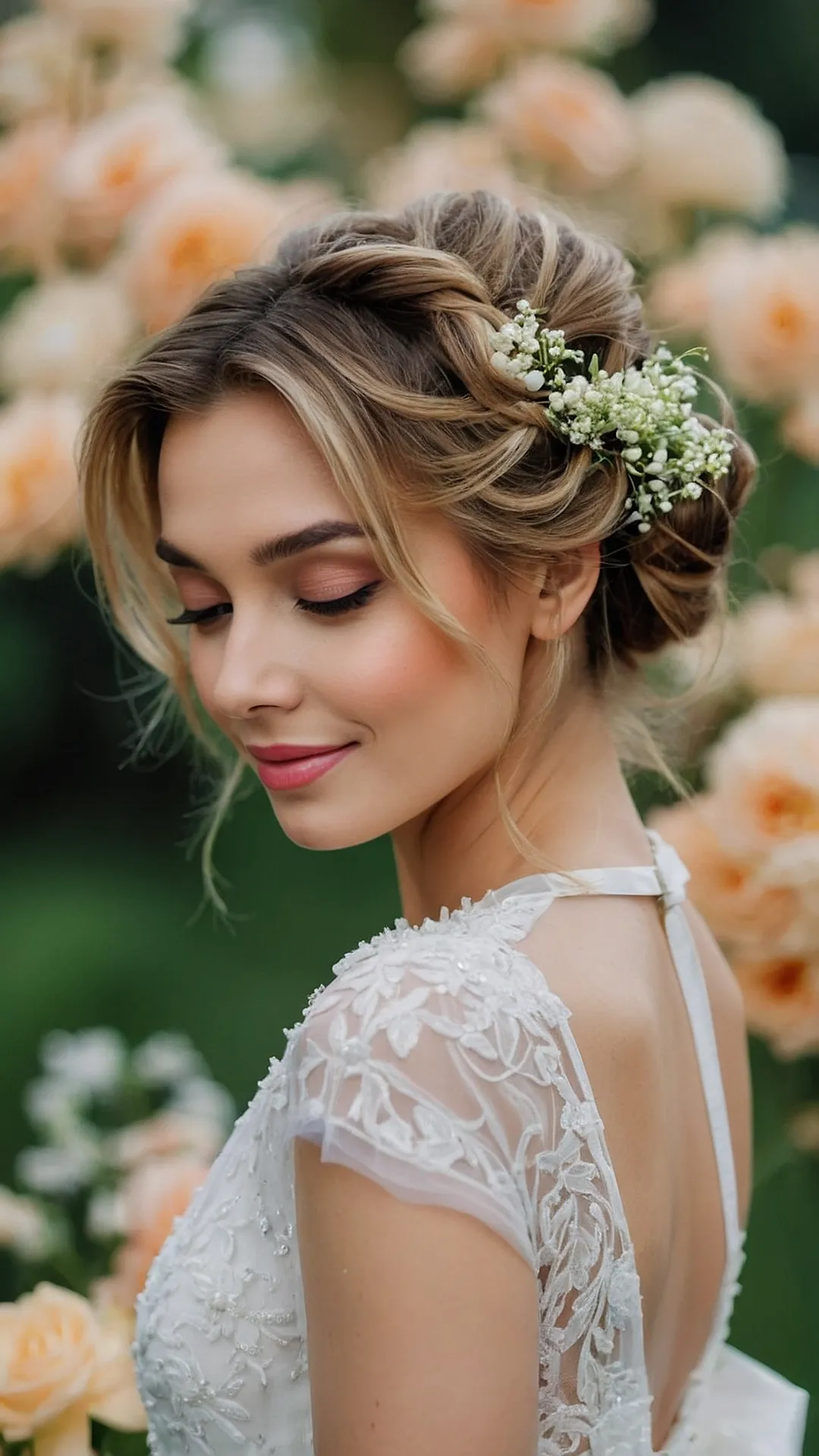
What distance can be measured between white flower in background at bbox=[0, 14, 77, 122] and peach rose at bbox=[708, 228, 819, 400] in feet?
3.82

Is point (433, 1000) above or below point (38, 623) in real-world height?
below

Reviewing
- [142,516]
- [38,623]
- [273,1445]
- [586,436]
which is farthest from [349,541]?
[38,623]

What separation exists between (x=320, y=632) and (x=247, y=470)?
0.18 metres

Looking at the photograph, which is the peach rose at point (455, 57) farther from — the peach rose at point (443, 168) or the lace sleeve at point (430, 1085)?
the lace sleeve at point (430, 1085)

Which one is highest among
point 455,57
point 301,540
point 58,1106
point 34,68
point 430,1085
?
Answer: point 34,68

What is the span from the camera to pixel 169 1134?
7.38 ft

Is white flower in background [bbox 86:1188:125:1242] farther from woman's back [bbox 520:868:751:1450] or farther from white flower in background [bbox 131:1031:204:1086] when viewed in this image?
woman's back [bbox 520:868:751:1450]

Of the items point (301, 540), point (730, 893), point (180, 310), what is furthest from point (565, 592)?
point (180, 310)

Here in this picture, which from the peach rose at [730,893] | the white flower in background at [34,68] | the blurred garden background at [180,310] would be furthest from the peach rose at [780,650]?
the white flower in background at [34,68]

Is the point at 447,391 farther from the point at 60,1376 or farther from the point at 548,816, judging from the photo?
the point at 60,1376

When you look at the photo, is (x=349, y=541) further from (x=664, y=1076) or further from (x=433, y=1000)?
(x=664, y=1076)

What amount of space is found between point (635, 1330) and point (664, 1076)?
0.80 feet

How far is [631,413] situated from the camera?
1.67 m

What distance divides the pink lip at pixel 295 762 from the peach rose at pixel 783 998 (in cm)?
93
